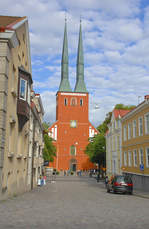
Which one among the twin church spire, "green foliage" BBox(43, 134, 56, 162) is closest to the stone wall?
"green foliage" BBox(43, 134, 56, 162)

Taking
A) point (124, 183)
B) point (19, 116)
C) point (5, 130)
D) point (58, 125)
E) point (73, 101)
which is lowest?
point (124, 183)

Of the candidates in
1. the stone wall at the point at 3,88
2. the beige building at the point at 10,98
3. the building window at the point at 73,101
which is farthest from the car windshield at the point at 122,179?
the building window at the point at 73,101

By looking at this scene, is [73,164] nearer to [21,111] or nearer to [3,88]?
[21,111]

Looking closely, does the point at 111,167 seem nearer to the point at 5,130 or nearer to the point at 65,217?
the point at 5,130

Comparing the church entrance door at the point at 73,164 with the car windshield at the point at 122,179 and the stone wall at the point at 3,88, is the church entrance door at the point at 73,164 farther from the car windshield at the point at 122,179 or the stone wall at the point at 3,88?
the stone wall at the point at 3,88

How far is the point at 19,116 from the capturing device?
682 inches

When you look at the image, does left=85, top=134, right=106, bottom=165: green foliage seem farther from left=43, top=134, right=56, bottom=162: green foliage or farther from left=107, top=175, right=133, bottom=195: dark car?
left=107, top=175, right=133, bottom=195: dark car

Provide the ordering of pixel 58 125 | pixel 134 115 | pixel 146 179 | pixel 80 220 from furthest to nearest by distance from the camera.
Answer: pixel 58 125, pixel 134 115, pixel 146 179, pixel 80 220

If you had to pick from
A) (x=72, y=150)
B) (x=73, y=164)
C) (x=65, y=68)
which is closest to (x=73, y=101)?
(x=65, y=68)

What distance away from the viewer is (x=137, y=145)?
27641mm

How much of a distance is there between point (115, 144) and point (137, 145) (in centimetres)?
988

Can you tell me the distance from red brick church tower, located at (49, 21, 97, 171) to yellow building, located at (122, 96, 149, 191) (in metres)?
42.8

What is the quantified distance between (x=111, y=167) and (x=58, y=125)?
1508 inches

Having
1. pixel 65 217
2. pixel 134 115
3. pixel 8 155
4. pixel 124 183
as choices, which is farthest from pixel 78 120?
pixel 65 217
